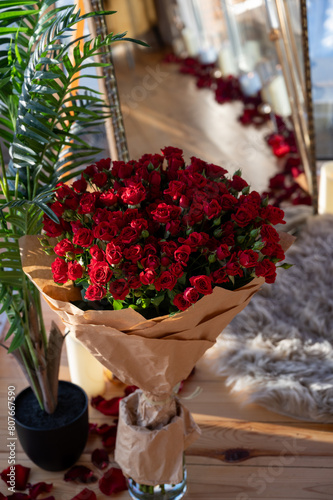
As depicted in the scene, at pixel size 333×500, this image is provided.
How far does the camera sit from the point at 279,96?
2.56 m

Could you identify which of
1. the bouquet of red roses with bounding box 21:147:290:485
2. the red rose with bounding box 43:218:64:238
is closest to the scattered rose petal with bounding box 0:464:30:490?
the bouquet of red roses with bounding box 21:147:290:485

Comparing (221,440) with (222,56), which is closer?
(221,440)

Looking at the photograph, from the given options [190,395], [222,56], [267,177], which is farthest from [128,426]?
[222,56]

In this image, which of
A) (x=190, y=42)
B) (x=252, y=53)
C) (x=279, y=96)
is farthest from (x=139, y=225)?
(x=252, y=53)

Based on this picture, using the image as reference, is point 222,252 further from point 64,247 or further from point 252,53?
point 252,53

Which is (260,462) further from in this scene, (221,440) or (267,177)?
(267,177)

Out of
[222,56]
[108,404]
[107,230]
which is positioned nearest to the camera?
[107,230]

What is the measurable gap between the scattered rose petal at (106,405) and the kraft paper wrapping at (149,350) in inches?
11.8

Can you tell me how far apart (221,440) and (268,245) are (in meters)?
0.68

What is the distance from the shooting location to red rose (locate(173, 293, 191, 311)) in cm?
91

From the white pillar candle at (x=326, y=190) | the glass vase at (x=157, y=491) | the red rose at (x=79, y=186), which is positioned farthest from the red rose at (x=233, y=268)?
the white pillar candle at (x=326, y=190)

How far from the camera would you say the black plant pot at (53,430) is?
51.7 inches

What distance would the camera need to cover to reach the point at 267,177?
99.7 inches

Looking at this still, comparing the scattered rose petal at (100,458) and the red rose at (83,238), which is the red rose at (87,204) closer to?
the red rose at (83,238)
